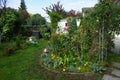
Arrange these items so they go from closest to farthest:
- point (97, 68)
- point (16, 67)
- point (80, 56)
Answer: point (97, 68) < point (80, 56) < point (16, 67)

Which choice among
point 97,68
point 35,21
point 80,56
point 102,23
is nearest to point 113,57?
point 80,56

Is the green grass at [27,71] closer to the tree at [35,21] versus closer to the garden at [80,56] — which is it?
the garden at [80,56]

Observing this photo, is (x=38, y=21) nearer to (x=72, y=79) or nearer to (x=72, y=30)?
(x=72, y=30)

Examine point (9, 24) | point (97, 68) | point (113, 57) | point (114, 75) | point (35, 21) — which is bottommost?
point (114, 75)

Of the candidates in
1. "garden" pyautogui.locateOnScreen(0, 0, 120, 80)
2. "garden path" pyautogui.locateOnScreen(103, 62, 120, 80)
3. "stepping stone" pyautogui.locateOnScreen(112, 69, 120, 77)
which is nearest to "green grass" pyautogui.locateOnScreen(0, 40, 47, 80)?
"garden" pyautogui.locateOnScreen(0, 0, 120, 80)

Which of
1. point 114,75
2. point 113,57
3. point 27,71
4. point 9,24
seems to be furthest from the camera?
point 9,24

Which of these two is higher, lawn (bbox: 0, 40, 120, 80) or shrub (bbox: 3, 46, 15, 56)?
shrub (bbox: 3, 46, 15, 56)

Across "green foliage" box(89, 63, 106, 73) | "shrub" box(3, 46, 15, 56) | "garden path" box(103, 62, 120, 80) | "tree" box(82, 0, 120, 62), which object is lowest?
"garden path" box(103, 62, 120, 80)

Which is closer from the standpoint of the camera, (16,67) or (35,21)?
(16,67)

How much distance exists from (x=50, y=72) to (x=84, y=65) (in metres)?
1.22

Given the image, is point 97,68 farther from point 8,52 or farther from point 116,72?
point 8,52

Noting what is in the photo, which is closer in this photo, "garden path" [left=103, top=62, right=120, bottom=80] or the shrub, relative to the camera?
"garden path" [left=103, top=62, right=120, bottom=80]

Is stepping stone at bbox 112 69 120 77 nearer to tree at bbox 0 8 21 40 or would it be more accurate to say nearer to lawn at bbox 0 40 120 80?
lawn at bbox 0 40 120 80

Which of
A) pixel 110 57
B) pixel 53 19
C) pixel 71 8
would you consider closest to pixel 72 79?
pixel 110 57
